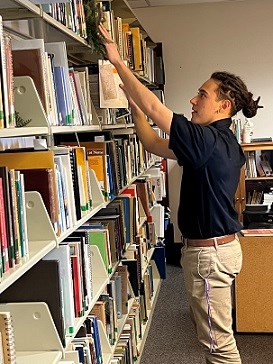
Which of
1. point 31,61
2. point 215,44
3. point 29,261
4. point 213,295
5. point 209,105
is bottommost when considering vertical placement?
point 213,295

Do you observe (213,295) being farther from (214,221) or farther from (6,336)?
(6,336)

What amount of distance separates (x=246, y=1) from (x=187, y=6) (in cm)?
59

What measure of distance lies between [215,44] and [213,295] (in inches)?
153

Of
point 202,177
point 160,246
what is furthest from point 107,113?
point 160,246

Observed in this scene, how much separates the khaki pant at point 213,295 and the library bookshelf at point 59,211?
1.34 ft

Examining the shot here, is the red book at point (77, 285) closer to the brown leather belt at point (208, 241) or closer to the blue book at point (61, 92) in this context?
the blue book at point (61, 92)

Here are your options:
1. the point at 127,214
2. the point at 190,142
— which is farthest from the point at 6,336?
the point at 127,214

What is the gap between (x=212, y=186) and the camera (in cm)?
275

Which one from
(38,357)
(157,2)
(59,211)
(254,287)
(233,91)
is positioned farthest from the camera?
(157,2)

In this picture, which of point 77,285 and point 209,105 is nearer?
point 77,285

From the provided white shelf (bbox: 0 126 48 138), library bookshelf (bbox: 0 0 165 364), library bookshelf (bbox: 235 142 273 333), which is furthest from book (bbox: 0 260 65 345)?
library bookshelf (bbox: 235 142 273 333)

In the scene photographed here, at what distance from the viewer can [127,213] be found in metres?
3.40

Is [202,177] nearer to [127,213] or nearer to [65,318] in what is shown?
[127,213]

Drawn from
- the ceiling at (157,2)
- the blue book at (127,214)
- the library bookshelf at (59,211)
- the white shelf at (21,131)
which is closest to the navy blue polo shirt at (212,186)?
the library bookshelf at (59,211)
